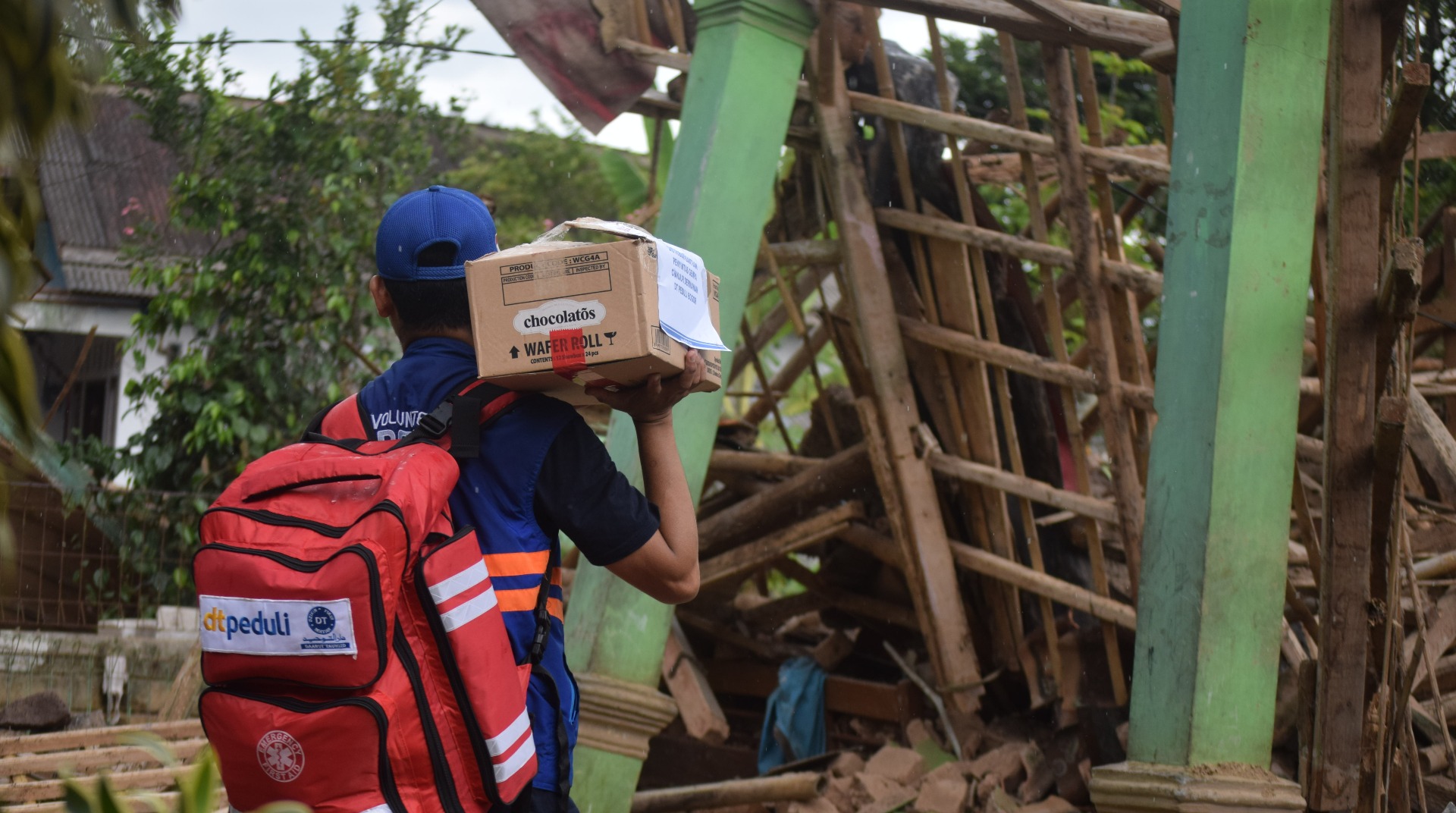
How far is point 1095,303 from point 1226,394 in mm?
1662

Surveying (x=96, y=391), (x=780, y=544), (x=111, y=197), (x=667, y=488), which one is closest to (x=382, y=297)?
(x=667, y=488)

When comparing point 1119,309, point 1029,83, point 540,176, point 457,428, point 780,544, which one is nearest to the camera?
point 457,428

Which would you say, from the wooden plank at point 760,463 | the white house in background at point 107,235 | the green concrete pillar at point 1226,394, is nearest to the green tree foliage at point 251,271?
the white house in background at point 107,235

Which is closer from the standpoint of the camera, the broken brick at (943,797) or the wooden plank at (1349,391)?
the wooden plank at (1349,391)

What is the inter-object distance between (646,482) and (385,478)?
19.2 inches

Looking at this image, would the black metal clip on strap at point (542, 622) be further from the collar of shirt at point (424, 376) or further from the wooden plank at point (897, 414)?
the wooden plank at point (897, 414)

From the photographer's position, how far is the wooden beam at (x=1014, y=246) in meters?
5.01

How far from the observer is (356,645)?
5.39 feet

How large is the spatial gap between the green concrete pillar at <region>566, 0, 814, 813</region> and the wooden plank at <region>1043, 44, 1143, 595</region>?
Answer: 106 cm

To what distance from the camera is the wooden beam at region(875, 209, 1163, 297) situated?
5.01 meters

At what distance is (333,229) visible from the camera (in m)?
8.38

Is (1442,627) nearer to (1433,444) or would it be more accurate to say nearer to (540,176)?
(1433,444)

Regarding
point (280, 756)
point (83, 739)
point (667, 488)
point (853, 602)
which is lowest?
point (83, 739)

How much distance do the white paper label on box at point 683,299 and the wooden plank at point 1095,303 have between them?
322 cm
